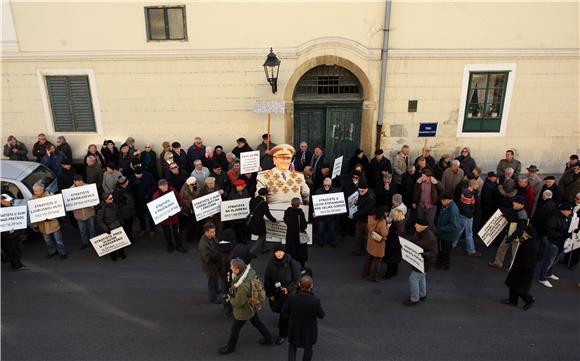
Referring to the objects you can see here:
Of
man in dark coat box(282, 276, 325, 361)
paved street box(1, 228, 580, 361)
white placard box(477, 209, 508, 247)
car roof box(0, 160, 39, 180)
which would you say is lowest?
paved street box(1, 228, 580, 361)

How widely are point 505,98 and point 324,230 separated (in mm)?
6771

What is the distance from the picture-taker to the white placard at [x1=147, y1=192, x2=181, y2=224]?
8.12 metres

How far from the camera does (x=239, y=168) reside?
955 cm

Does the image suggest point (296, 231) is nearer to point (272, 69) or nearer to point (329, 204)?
point (329, 204)

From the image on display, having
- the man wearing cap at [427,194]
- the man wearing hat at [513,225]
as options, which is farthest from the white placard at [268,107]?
the man wearing hat at [513,225]

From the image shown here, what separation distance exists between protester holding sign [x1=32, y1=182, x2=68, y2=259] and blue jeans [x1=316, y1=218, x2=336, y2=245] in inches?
212

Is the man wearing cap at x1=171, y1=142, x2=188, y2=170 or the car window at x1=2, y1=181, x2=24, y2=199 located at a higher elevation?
the man wearing cap at x1=171, y1=142, x2=188, y2=170

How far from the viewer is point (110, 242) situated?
8.20m

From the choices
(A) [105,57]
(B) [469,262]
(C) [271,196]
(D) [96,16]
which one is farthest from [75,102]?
(B) [469,262]

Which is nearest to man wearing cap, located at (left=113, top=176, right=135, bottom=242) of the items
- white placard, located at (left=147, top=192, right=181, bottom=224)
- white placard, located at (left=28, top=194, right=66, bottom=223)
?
white placard, located at (left=147, top=192, right=181, bottom=224)

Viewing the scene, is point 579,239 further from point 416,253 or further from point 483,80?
point 483,80

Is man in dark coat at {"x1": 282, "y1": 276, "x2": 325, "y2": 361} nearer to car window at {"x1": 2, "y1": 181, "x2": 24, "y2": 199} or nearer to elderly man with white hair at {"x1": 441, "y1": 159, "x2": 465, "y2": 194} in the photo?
elderly man with white hair at {"x1": 441, "y1": 159, "x2": 465, "y2": 194}

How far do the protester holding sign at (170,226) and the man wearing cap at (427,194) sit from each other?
5107 mm

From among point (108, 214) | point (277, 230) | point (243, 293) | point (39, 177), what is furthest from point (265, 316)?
point (39, 177)
